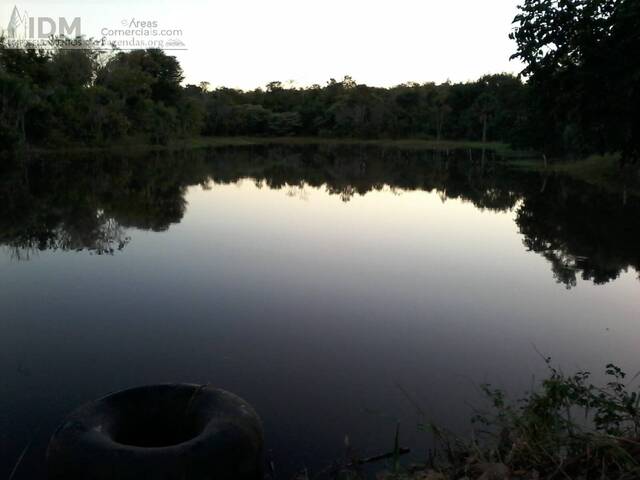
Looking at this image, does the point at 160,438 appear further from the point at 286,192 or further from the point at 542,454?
the point at 286,192

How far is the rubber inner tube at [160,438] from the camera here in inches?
156

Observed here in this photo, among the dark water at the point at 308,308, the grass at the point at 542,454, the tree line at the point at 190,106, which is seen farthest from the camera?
the tree line at the point at 190,106

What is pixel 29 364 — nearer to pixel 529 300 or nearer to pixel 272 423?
pixel 272 423

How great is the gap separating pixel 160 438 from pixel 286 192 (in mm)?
19714

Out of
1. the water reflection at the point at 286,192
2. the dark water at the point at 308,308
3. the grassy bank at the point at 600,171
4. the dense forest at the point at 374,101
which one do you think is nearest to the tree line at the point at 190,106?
the dense forest at the point at 374,101

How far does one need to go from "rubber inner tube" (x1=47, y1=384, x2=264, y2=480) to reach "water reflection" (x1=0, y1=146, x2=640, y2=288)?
26.5ft

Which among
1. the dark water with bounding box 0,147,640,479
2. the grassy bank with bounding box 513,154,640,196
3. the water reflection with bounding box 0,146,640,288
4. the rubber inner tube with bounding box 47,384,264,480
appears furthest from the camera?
the grassy bank with bounding box 513,154,640,196

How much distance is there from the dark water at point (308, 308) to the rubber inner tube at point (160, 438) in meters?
0.59

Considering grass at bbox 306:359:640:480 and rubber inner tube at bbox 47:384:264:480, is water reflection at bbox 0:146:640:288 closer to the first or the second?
grass at bbox 306:359:640:480

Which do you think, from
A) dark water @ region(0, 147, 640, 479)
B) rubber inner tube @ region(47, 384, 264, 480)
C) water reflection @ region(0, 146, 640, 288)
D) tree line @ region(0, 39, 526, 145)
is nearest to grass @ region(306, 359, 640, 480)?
dark water @ region(0, 147, 640, 479)

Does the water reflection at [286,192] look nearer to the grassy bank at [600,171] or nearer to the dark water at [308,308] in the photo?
the dark water at [308,308]

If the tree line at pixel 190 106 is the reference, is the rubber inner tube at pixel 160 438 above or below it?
below

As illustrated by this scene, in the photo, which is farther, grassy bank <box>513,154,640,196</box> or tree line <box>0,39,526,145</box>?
tree line <box>0,39,526,145</box>

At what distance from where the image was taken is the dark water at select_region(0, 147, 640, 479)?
5.88 meters
